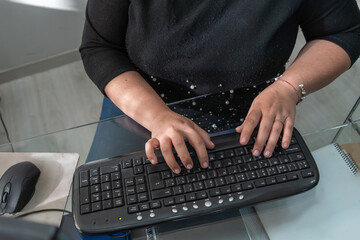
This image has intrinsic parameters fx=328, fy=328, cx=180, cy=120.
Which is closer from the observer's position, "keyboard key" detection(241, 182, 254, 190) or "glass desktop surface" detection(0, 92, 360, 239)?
"keyboard key" detection(241, 182, 254, 190)

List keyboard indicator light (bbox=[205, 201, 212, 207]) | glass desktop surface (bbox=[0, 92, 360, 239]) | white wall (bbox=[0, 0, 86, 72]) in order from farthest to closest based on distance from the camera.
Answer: white wall (bbox=[0, 0, 86, 72]) < glass desktop surface (bbox=[0, 92, 360, 239]) < keyboard indicator light (bbox=[205, 201, 212, 207])

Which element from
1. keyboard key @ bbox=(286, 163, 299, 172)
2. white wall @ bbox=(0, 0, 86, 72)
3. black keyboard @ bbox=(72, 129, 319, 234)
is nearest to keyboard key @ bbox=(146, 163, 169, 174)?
black keyboard @ bbox=(72, 129, 319, 234)

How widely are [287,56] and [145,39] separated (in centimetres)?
32

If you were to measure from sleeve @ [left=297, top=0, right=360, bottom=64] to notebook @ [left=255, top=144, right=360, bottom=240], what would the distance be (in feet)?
0.85

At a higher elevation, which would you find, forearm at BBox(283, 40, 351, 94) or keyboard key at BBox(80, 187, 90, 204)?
forearm at BBox(283, 40, 351, 94)

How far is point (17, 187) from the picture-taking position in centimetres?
58

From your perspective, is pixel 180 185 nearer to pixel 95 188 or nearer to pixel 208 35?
pixel 95 188

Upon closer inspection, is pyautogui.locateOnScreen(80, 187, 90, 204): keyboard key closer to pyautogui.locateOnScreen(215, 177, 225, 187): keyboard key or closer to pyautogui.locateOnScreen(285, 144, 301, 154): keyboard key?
pyautogui.locateOnScreen(215, 177, 225, 187): keyboard key

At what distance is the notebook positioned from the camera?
0.52m

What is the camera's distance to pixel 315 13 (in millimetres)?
685

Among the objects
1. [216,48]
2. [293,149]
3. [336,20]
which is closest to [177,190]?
[293,149]

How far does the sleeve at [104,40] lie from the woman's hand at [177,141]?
0.54ft

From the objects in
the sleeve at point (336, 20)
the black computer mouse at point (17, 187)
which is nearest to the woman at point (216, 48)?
the sleeve at point (336, 20)

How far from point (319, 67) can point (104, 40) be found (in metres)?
0.47
